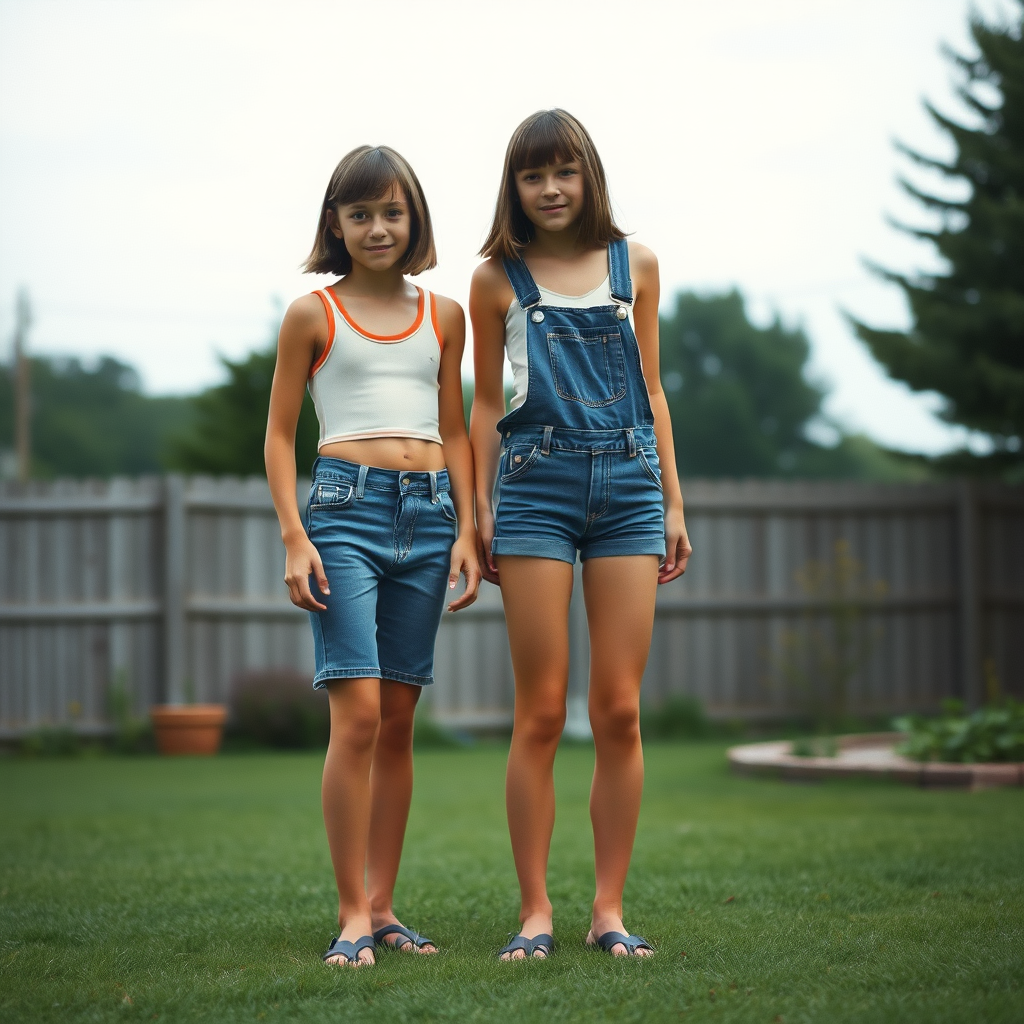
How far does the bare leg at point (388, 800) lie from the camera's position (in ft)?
9.55

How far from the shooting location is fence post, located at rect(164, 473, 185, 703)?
9.12 metres

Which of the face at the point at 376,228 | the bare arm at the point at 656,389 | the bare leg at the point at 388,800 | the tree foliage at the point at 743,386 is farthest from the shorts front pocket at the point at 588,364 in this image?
the tree foliage at the point at 743,386

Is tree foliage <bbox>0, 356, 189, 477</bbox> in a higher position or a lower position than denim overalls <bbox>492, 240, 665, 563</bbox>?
higher

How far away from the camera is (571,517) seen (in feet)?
9.00

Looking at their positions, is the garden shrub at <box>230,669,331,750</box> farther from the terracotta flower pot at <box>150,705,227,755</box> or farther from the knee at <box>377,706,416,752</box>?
the knee at <box>377,706,416,752</box>

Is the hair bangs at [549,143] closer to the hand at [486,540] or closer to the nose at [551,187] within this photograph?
the nose at [551,187]

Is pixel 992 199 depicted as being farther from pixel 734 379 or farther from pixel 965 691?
pixel 734 379

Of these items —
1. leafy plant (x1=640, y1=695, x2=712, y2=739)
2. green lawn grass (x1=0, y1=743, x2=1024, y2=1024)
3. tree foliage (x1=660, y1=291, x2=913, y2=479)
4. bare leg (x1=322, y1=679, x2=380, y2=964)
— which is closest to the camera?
green lawn grass (x1=0, y1=743, x2=1024, y2=1024)

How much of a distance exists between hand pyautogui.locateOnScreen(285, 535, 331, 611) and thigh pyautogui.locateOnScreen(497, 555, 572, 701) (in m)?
0.40

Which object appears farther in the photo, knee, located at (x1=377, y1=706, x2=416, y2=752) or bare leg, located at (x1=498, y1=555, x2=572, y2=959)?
knee, located at (x1=377, y1=706, x2=416, y2=752)

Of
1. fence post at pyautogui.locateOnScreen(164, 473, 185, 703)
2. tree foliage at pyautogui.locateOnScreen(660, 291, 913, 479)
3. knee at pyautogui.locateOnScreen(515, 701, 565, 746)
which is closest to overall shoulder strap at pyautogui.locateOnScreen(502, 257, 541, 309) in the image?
knee at pyautogui.locateOnScreen(515, 701, 565, 746)

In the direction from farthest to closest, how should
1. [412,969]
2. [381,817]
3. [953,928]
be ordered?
[381,817], [953,928], [412,969]

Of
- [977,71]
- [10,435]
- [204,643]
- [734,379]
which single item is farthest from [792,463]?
[204,643]

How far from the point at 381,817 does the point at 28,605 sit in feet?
22.8
